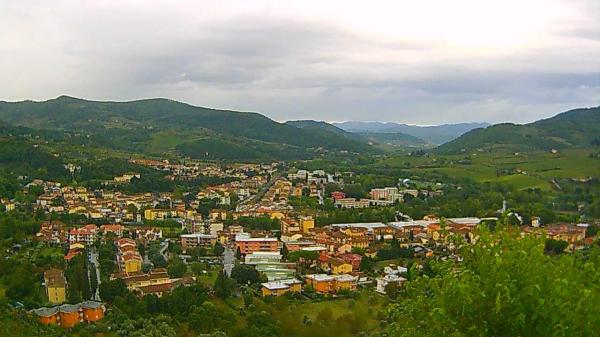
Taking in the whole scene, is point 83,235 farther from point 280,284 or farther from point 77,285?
point 280,284

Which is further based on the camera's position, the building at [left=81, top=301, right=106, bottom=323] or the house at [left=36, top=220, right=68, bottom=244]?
the house at [left=36, top=220, right=68, bottom=244]

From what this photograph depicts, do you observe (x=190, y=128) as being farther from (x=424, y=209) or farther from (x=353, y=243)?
(x=353, y=243)

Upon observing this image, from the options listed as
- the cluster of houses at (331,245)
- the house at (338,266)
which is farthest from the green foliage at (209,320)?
the house at (338,266)

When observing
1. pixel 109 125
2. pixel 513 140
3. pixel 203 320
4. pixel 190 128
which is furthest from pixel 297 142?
pixel 203 320

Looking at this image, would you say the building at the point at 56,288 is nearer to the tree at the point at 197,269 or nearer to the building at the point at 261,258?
the tree at the point at 197,269

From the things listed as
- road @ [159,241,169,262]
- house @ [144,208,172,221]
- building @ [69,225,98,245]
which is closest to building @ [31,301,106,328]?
road @ [159,241,169,262]

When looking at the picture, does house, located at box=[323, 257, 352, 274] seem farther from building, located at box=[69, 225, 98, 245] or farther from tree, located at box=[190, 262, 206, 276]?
building, located at box=[69, 225, 98, 245]
